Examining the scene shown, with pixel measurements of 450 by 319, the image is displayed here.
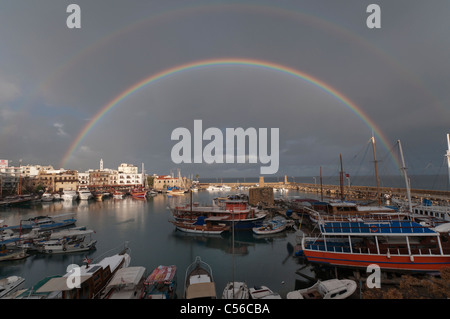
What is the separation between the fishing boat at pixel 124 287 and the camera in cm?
1144

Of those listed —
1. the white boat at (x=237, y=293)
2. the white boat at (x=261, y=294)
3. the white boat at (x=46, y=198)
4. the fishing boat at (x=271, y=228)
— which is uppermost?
the white boat at (x=237, y=293)

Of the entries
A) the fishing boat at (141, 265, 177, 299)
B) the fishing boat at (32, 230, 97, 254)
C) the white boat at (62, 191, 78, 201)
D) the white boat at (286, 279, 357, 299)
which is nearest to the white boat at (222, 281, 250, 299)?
the white boat at (286, 279, 357, 299)

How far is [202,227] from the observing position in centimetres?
2923

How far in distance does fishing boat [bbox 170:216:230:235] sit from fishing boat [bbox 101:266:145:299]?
54.6 ft

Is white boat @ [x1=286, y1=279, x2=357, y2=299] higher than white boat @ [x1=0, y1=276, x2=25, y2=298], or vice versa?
white boat @ [x1=286, y1=279, x2=357, y2=299]

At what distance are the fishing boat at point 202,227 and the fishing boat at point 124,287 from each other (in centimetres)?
1665

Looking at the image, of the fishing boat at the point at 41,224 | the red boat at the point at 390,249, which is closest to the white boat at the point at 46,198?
the fishing boat at the point at 41,224

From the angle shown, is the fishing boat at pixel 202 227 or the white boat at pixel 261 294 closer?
the white boat at pixel 261 294

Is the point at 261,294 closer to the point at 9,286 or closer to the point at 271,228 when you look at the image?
the point at 9,286

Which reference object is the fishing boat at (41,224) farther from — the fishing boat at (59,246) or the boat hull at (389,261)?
the boat hull at (389,261)

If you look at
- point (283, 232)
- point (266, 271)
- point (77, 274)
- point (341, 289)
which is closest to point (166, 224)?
point (283, 232)

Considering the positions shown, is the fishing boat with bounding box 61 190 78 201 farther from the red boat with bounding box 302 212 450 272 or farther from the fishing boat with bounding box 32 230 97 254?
the red boat with bounding box 302 212 450 272

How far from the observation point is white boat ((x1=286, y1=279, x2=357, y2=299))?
1155cm
